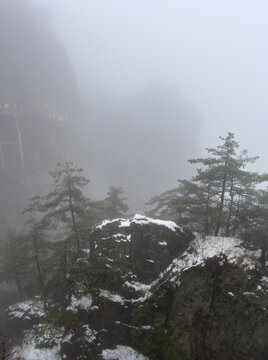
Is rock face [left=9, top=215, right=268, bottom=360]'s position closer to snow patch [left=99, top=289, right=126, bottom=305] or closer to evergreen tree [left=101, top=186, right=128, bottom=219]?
snow patch [left=99, top=289, right=126, bottom=305]

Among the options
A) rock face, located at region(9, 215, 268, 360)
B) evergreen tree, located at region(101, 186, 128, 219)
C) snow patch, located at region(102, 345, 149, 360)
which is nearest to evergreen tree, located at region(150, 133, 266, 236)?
rock face, located at region(9, 215, 268, 360)

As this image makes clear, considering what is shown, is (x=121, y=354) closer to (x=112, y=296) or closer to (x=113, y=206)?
(x=112, y=296)

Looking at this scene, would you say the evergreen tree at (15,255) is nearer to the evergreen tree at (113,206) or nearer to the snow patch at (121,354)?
the evergreen tree at (113,206)

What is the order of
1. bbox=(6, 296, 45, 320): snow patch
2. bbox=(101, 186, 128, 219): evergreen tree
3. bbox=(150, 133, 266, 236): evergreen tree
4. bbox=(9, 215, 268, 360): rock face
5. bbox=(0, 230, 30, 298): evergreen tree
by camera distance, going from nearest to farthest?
bbox=(9, 215, 268, 360): rock face → bbox=(150, 133, 266, 236): evergreen tree → bbox=(6, 296, 45, 320): snow patch → bbox=(0, 230, 30, 298): evergreen tree → bbox=(101, 186, 128, 219): evergreen tree

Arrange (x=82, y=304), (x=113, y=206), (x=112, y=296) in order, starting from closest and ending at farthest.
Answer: (x=112, y=296)
(x=82, y=304)
(x=113, y=206)

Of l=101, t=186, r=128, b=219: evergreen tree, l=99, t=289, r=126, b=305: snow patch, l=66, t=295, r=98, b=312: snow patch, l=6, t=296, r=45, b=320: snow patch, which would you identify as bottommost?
l=6, t=296, r=45, b=320: snow patch

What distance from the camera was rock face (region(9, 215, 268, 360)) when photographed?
39.5ft

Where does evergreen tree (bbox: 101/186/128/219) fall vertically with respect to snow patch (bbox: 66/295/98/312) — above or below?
above

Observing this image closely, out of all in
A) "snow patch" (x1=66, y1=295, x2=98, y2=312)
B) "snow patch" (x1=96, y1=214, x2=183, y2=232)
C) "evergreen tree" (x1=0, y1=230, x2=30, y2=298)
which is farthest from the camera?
"evergreen tree" (x1=0, y1=230, x2=30, y2=298)

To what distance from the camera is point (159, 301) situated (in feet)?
43.2

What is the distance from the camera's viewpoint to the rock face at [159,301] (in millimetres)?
12055

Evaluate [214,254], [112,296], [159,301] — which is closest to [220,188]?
[214,254]

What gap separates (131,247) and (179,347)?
17.3 feet

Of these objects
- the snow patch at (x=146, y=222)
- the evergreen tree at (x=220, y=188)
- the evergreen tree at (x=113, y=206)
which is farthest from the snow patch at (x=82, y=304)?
the evergreen tree at (x=113, y=206)
